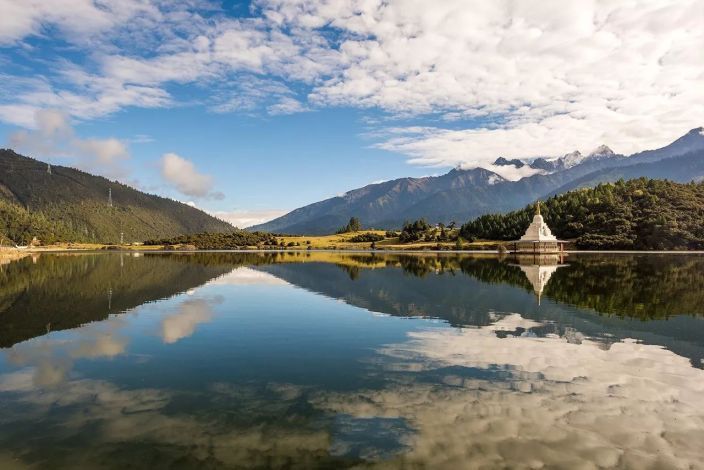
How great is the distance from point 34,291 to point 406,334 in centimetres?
4363

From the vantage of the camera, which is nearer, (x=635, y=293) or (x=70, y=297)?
(x=70, y=297)

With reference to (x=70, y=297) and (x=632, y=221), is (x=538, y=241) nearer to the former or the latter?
(x=632, y=221)

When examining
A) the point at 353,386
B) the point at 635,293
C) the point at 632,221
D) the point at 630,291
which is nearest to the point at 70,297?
the point at 353,386

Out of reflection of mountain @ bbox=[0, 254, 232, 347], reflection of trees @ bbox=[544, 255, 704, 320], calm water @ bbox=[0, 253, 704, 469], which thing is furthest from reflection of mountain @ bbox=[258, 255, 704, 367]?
reflection of mountain @ bbox=[0, 254, 232, 347]

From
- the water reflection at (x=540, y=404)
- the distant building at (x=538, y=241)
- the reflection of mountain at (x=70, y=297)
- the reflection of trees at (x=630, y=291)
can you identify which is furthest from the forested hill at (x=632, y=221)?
the water reflection at (x=540, y=404)

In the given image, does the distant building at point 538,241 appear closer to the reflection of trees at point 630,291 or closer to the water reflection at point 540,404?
the reflection of trees at point 630,291

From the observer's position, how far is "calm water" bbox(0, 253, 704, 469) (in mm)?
13445

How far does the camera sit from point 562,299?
147 ft

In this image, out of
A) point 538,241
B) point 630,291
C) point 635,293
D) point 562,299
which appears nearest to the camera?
point 562,299

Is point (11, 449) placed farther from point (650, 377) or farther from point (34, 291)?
point (34, 291)

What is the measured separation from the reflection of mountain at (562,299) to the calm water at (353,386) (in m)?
0.38

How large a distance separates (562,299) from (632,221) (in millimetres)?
153059

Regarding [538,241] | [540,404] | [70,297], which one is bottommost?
[540,404]

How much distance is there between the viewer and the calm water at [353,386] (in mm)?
13445
